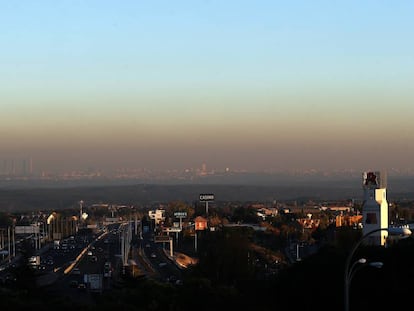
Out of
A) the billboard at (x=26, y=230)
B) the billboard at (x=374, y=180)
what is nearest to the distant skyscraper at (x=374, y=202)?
the billboard at (x=374, y=180)

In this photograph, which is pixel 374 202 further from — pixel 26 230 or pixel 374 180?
pixel 26 230

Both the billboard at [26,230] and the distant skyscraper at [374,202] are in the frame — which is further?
the billboard at [26,230]

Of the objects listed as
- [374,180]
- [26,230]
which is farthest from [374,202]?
[26,230]

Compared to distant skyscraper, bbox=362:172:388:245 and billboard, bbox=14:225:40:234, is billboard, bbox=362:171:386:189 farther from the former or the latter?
billboard, bbox=14:225:40:234

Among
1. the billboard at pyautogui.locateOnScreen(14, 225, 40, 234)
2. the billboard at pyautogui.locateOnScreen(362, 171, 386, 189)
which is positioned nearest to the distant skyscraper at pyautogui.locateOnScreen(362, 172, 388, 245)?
the billboard at pyautogui.locateOnScreen(362, 171, 386, 189)

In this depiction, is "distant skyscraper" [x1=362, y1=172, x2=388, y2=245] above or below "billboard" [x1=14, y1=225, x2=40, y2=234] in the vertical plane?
above

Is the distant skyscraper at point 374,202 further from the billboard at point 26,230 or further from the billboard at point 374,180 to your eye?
the billboard at point 26,230

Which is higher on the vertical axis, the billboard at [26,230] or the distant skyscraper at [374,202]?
the distant skyscraper at [374,202]

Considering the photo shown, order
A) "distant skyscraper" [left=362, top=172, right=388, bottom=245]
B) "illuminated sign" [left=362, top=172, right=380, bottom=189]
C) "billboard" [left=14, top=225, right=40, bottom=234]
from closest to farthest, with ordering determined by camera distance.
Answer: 1. "distant skyscraper" [left=362, top=172, right=388, bottom=245]
2. "illuminated sign" [left=362, top=172, right=380, bottom=189]
3. "billboard" [left=14, top=225, right=40, bottom=234]

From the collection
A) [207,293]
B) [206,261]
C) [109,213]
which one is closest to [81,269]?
[206,261]

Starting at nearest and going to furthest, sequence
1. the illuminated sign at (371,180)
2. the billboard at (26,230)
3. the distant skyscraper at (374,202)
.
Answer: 1. the distant skyscraper at (374,202)
2. the illuminated sign at (371,180)
3. the billboard at (26,230)
